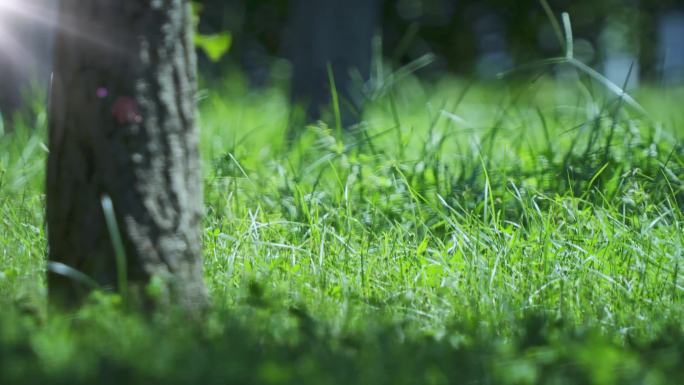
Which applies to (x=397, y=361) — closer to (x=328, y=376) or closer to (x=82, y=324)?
(x=328, y=376)

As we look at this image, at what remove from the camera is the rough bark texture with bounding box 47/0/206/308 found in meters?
2.27

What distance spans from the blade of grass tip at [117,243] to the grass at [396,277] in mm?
53

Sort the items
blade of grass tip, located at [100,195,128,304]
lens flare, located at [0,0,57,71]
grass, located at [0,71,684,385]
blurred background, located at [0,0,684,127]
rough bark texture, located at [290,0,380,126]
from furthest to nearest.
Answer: blurred background, located at [0,0,684,127] → rough bark texture, located at [290,0,380,126] → lens flare, located at [0,0,57,71] → blade of grass tip, located at [100,195,128,304] → grass, located at [0,71,684,385]

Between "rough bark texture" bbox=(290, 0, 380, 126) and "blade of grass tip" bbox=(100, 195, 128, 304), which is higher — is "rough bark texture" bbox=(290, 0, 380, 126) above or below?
above

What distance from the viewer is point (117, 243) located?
224 cm

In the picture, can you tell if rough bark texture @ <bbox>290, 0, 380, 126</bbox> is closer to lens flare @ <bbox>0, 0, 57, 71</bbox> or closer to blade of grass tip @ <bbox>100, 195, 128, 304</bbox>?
lens flare @ <bbox>0, 0, 57, 71</bbox>

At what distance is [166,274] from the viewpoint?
2328 millimetres

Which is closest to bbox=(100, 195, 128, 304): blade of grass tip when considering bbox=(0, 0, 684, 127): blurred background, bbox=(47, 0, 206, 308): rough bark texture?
bbox=(47, 0, 206, 308): rough bark texture

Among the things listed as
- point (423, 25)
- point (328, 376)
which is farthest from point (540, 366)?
point (423, 25)

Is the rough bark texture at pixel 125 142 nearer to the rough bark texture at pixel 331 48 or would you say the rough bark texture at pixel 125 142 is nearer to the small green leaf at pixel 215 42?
the small green leaf at pixel 215 42

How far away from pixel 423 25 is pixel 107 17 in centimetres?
1068

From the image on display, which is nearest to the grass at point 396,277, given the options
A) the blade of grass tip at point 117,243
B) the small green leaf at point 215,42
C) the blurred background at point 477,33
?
the blade of grass tip at point 117,243

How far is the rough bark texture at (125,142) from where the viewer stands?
2.27 m

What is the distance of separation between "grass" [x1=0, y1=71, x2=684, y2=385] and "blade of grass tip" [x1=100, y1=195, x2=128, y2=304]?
53mm
